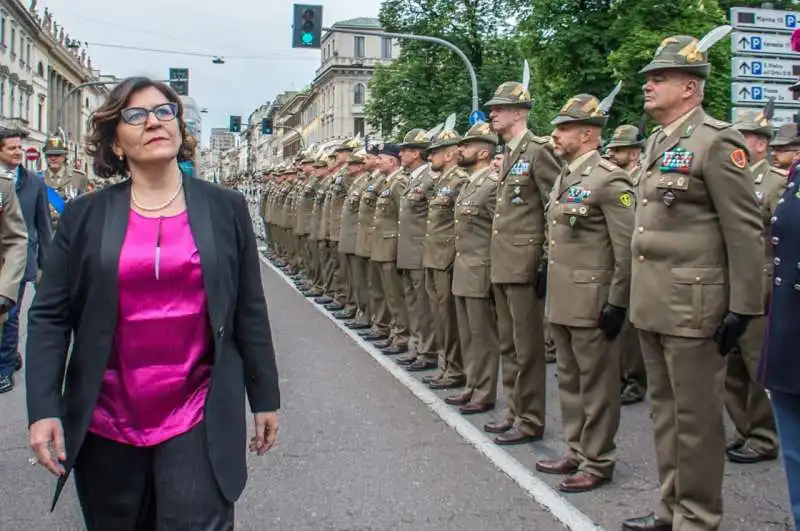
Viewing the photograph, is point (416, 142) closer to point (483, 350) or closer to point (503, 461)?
point (483, 350)

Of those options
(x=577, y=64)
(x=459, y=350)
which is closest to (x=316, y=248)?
(x=459, y=350)

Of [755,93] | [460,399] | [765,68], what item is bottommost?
[460,399]

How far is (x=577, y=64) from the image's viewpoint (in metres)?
31.4

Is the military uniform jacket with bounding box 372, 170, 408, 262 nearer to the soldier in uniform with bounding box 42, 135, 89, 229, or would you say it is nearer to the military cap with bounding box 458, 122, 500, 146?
the military cap with bounding box 458, 122, 500, 146

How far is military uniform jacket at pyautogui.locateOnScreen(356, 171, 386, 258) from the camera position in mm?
11336

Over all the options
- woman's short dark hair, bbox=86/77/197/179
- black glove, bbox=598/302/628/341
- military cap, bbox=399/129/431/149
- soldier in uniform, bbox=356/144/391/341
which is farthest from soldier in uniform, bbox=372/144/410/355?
woman's short dark hair, bbox=86/77/197/179

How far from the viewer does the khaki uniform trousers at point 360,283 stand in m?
12.0

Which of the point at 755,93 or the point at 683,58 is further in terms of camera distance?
the point at 755,93

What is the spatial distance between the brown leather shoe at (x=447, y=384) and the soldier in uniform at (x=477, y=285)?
0.56 m

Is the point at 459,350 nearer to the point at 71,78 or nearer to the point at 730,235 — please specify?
the point at 730,235

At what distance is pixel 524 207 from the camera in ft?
20.8

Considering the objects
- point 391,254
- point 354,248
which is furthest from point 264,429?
point 354,248

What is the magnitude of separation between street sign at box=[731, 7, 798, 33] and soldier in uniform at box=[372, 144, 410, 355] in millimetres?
4710

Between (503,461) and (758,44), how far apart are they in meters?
8.03
